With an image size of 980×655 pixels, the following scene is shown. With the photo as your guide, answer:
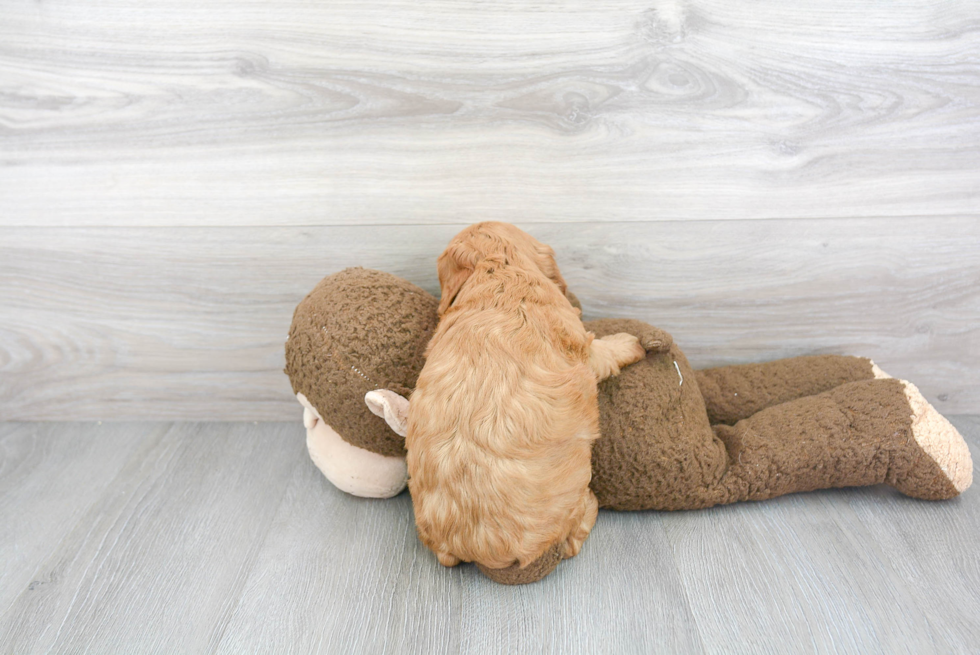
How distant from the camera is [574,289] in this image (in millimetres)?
1226

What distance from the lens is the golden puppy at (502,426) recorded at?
812 millimetres

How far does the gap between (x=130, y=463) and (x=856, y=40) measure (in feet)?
5.14

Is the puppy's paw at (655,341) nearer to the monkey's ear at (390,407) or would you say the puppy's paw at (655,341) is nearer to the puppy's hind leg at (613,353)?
the puppy's hind leg at (613,353)

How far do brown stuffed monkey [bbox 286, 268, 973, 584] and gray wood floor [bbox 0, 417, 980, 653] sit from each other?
0.21 feet

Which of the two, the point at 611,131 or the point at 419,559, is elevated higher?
the point at 611,131

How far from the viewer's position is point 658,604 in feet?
2.92

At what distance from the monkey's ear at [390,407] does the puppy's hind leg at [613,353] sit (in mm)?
292

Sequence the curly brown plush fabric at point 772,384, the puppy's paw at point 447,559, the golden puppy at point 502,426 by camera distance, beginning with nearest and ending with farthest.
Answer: the golden puppy at point 502,426
the puppy's paw at point 447,559
the curly brown plush fabric at point 772,384

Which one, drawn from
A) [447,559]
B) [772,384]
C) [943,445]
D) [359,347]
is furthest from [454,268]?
[943,445]

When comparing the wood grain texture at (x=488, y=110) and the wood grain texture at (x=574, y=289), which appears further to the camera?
the wood grain texture at (x=574, y=289)

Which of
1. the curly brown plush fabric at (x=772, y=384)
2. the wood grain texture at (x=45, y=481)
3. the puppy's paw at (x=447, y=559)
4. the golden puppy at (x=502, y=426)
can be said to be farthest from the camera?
the curly brown plush fabric at (x=772, y=384)

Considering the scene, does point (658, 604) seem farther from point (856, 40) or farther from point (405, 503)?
point (856, 40)

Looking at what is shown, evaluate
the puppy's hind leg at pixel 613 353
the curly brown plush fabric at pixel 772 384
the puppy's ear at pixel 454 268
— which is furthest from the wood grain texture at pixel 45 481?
the curly brown plush fabric at pixel 772 384

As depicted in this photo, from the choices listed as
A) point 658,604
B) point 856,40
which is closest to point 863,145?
point 856,40
